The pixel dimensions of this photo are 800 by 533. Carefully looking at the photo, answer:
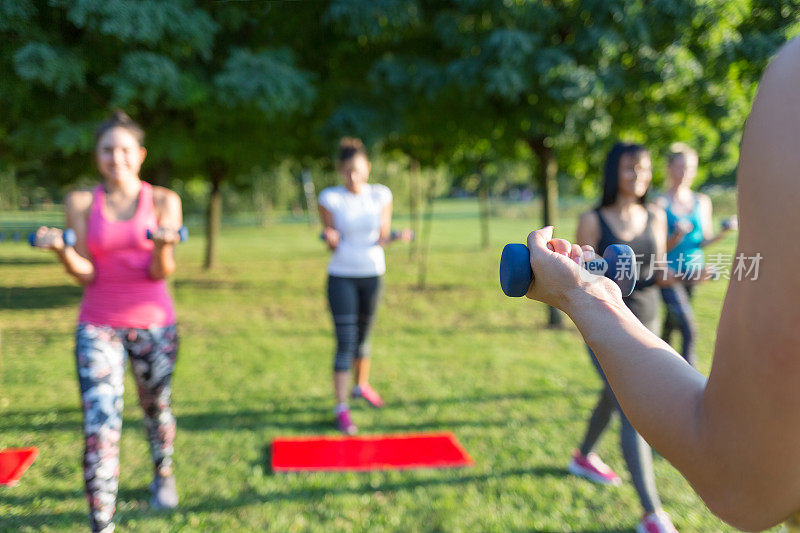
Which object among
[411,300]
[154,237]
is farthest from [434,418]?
[411,300]

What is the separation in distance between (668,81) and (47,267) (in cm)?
584

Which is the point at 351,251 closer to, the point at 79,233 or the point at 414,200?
the point at 79,233

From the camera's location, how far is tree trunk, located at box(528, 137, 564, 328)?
756cm

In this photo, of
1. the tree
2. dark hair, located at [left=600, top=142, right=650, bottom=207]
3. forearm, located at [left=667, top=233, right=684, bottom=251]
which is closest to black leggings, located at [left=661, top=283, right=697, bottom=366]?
forearm, located at [left=667, top=233, right=684, bottom=251]

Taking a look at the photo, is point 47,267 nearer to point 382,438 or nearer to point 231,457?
point 231,457

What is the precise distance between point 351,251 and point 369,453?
4.84 feet

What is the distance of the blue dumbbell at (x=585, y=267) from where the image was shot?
1.07 metres

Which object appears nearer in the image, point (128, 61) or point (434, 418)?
point (434, 418)

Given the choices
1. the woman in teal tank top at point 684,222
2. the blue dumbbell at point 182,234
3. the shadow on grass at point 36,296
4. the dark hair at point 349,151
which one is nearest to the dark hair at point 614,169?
the woman in teal tank top at point 684,222

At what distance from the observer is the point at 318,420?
454 cm

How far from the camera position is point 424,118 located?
292 inches

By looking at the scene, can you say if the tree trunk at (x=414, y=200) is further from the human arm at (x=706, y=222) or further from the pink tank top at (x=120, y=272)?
the pink tank top at (x=120, y=272)

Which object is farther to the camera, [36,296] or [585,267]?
[36,296]

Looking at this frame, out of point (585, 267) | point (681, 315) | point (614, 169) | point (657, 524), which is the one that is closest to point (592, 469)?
point (657, 524)
